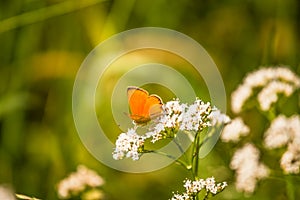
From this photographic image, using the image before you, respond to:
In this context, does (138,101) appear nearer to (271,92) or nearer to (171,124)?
(171,124)

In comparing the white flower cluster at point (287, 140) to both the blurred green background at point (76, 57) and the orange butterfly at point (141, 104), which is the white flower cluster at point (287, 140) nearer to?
the blurred green background at point (76, 57)

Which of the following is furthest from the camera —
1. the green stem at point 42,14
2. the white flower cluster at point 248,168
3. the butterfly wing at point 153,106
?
the green stem at point 42,14

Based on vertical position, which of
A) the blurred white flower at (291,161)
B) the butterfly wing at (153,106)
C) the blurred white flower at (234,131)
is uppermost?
the blurred white flower at (234,131)

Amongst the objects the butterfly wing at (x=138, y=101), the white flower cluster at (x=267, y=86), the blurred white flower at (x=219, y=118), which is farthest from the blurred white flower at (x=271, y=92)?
the butterfly wing at (x=138, y=101)

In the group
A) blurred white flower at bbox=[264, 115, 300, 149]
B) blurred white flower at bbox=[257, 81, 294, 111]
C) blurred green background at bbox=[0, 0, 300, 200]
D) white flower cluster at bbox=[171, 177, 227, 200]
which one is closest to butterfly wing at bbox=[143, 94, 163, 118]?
white flower cluster at bbox=[171, 177, 227, 200]

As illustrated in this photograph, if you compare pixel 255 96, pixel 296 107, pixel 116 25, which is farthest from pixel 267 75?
pixel 116 25

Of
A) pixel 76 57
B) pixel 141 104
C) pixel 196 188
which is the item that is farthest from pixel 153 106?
pixel 76 57

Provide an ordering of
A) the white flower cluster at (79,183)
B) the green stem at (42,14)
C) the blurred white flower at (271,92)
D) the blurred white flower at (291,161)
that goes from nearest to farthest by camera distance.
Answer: the blurred white flower at (291,161) → the white flower cluster at (79,183) → the blurred white flower at (271,92) → the green stem at (42,14)
